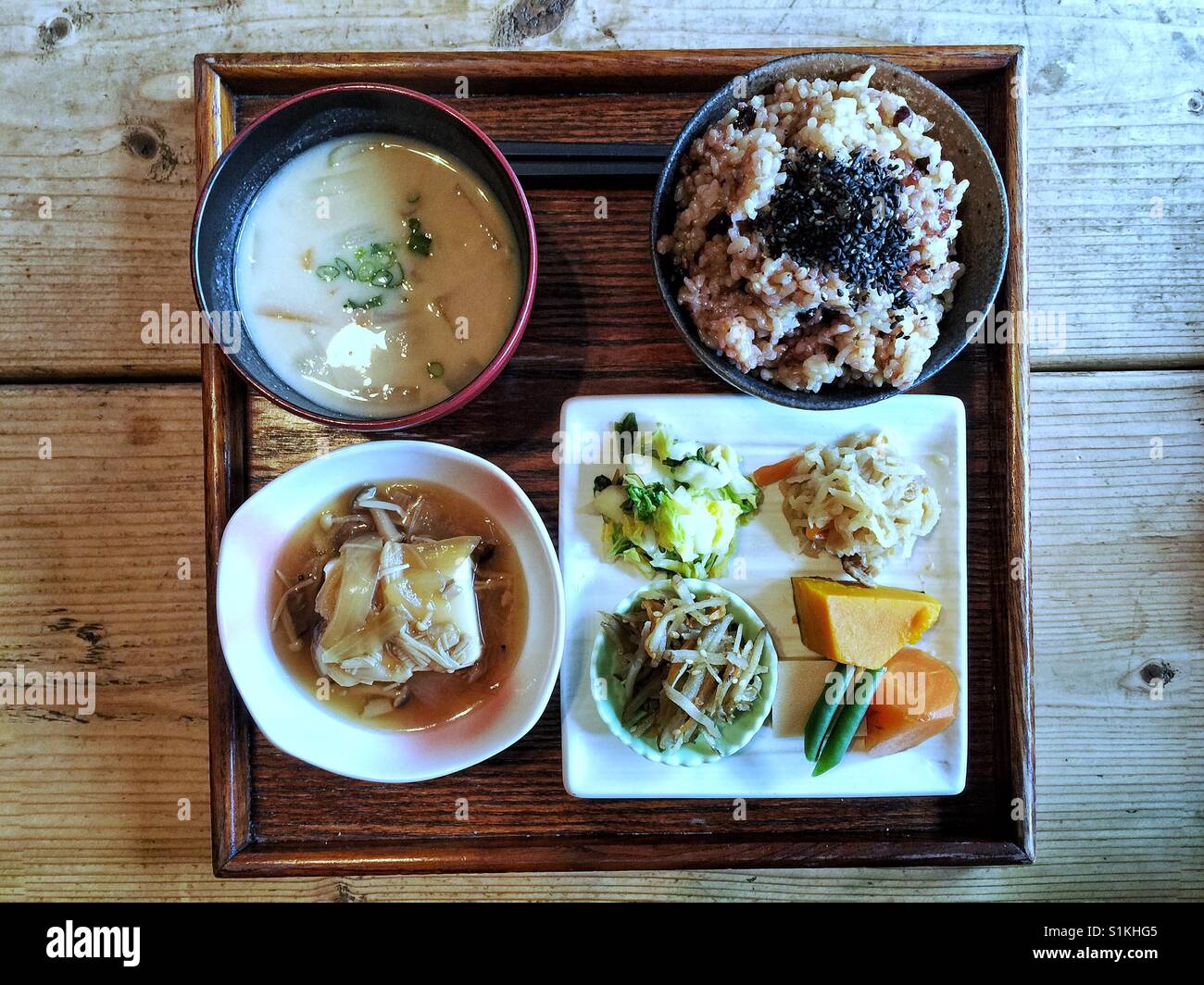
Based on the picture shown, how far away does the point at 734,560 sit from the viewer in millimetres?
1937

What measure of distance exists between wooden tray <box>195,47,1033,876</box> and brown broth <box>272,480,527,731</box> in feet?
0.59

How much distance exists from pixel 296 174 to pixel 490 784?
138 centimetres

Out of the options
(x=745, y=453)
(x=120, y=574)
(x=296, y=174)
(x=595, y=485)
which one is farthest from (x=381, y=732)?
(x=296, y=174)

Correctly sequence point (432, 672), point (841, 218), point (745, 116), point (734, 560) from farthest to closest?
point (734, 560)
point (432, 672)
point (745, 116)
point (841, 218)

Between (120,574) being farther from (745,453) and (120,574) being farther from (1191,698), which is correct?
(1191,698)

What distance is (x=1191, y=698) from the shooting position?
2105mm

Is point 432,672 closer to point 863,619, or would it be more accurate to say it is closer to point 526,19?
point 863,619

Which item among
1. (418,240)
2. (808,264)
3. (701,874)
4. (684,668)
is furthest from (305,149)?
(701,874)

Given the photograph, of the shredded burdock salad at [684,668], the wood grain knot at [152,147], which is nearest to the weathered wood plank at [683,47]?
the wood grain knot at [152,147]

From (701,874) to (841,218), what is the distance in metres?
1.54

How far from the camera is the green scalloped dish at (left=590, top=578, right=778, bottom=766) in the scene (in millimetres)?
1833

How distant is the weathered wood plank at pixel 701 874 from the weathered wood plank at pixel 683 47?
141 mm

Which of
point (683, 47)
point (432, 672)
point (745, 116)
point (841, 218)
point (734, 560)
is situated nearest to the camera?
point (841, 218)

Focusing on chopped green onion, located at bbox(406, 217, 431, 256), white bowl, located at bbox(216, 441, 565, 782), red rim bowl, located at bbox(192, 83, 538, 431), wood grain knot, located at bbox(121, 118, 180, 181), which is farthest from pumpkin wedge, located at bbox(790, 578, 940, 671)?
wood grain knot, located at bbox(121, 118, 180, 181)
